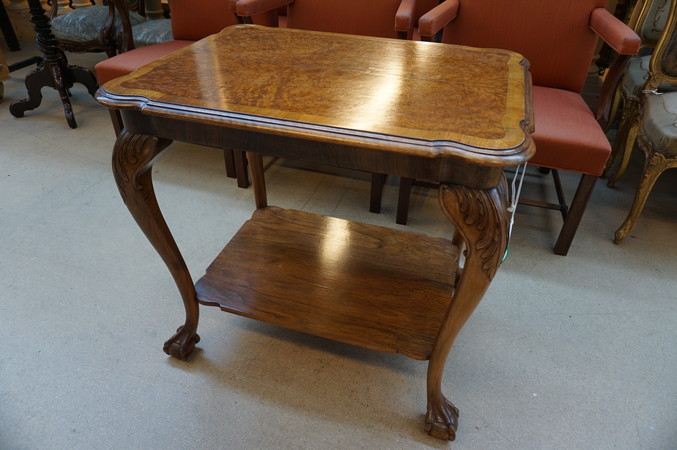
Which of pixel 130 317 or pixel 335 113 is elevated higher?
pixel 335 113

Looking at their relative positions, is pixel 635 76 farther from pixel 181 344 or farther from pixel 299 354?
pixel 181 344

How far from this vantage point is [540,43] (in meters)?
1.80

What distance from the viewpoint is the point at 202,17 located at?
222cm

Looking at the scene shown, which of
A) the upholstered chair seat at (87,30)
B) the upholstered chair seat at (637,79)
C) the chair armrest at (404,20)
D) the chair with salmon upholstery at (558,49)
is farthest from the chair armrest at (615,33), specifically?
the upholstered chair seat at (87,30)

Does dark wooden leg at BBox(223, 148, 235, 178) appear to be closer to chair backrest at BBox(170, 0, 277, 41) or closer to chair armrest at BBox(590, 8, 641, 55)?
chair backrest at BBox(170, 0, 277, 41)

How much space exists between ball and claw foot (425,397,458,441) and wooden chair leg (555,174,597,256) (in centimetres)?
90

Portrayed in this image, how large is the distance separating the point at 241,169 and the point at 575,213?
138cm

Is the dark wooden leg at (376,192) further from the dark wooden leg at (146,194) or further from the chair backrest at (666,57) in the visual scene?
the chair backrest at (666,57)

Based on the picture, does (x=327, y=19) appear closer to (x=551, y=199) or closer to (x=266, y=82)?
(x=266, y=82)

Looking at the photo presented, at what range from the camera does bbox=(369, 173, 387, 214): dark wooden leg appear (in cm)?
184

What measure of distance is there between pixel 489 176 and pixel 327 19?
162 centimetres

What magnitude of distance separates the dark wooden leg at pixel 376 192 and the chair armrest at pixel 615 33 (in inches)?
36.2

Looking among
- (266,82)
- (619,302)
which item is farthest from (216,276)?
(619,302)

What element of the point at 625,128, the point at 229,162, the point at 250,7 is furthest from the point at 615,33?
the point at 229,162
